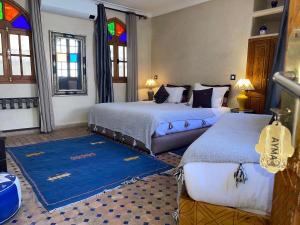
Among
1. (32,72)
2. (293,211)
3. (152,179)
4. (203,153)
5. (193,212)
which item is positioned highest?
(32,72)

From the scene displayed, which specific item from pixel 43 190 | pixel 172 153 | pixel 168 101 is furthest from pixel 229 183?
pixel 168 101

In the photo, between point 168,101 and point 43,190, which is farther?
point 168,101

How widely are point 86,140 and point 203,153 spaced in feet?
9.95

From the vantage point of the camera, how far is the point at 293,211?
1.99 feet

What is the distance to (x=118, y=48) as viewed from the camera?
18.4 feet

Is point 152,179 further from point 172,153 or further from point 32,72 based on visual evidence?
point 32,72

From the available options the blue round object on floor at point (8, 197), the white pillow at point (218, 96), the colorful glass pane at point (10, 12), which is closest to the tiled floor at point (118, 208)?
the blue round object on floor at point (8, 197)

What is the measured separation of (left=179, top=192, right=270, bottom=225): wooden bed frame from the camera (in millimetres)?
1282

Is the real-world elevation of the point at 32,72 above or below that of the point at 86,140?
above

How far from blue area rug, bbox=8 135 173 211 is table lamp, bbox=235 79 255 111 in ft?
6.59

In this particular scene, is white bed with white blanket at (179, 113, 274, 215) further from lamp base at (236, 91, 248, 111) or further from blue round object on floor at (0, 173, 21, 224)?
lamp base at (236, 91, 248, 111)

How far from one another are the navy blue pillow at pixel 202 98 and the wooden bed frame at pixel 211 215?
284cm

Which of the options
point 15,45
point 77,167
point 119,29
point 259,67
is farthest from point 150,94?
point 77,167

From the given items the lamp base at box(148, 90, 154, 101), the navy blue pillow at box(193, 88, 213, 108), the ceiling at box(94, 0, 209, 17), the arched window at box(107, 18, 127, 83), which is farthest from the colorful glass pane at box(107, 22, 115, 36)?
the navy blue pillow at box(193, 88, 213, 108)
